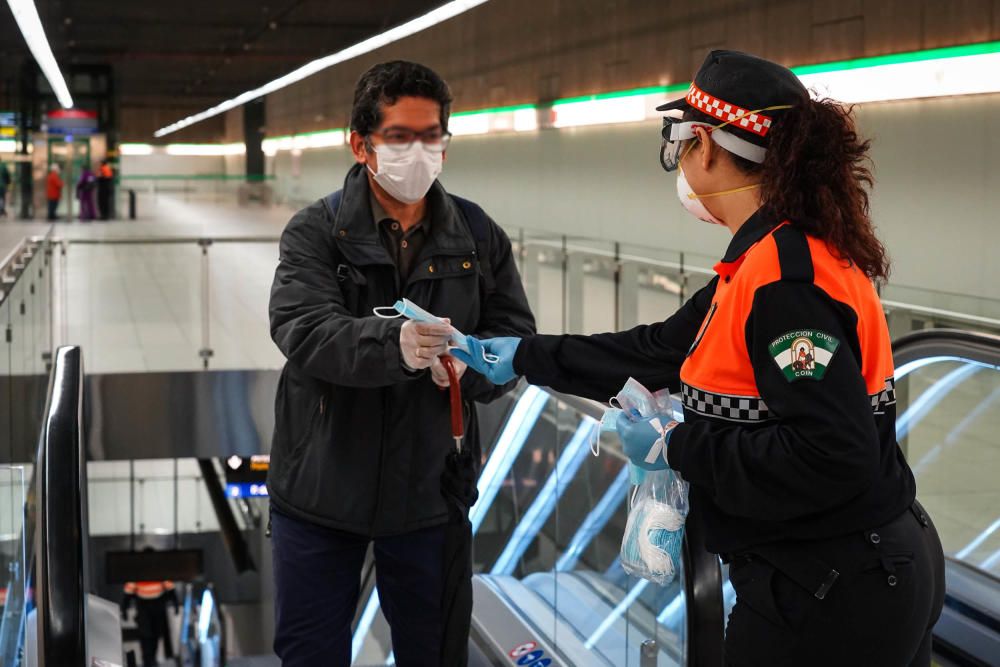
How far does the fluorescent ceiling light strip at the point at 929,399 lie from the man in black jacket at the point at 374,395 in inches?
98.0

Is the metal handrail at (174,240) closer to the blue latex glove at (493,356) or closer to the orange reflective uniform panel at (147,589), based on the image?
the blue latex glove at (493,356)

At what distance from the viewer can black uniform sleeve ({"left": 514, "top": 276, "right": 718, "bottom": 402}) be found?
222 centimetres

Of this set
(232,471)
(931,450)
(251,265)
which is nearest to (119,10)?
(232,471)

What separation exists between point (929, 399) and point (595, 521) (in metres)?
1.73

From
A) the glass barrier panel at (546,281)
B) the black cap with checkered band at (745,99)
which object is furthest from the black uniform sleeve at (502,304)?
the glass barrier panel at (546,281)

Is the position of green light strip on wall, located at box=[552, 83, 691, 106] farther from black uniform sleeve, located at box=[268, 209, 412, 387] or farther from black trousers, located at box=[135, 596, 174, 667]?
black uniform sleeve, located at box=[268, 209, 412, 387]

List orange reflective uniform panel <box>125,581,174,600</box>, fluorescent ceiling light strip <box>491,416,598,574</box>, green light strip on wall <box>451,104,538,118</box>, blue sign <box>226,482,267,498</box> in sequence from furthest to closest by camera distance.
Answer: orange reflective uniform panel <box>125,581,174,600</box>
green light strip on wall <box>451,104,538,118</box>
blue sign <box>226,482,267,498</box>
fluorescent ceiling light strip <box>491,416,598,574</box>

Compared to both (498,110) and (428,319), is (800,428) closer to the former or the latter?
(428,319)

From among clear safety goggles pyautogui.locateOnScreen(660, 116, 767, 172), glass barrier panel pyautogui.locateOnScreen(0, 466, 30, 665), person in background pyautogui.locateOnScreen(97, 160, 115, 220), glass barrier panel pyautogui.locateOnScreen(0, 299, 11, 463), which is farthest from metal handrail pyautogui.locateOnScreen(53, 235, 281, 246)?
clear safety goggles pyautogui.locateOnScreen(660, 116, 767, 172)

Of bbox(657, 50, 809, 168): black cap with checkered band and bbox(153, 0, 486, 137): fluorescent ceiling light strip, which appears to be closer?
bbox(657, 50, 809, 168): black cap with checkered band

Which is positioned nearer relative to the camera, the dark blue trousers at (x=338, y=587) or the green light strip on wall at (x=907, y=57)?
the dark blue trousers at (x=338, y=587)

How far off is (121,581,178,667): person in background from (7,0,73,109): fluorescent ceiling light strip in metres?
A: 8.69

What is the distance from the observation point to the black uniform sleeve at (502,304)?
270cm

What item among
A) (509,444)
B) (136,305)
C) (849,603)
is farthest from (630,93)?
(849,603)
